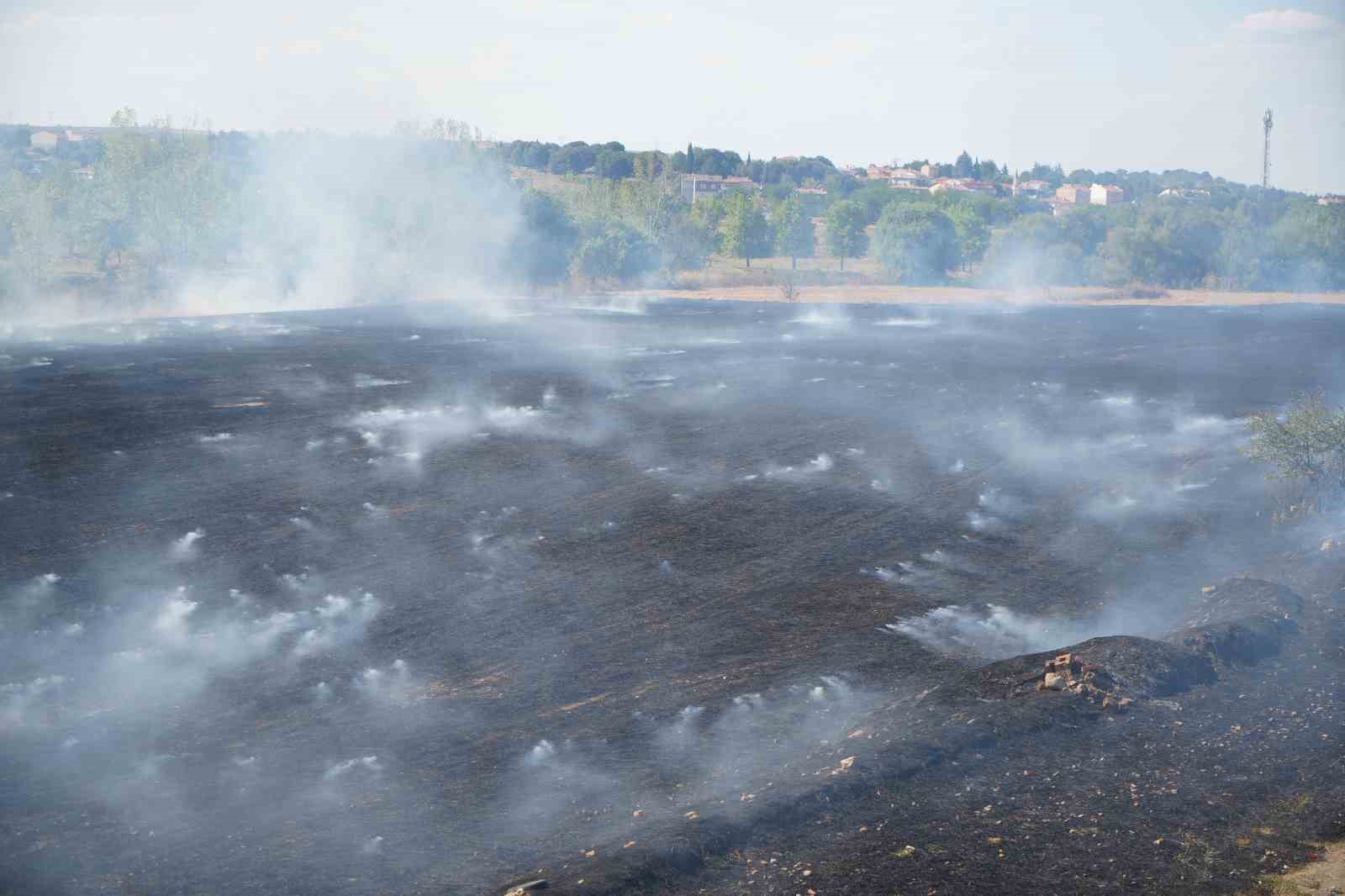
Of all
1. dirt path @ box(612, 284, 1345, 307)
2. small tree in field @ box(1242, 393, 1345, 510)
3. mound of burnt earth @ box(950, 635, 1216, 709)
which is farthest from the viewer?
dirt path @ box(612, 284, 1345, 307)

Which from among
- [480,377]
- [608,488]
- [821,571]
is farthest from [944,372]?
[821,571]

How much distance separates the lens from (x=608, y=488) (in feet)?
156

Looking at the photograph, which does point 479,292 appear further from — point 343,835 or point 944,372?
point 343,835

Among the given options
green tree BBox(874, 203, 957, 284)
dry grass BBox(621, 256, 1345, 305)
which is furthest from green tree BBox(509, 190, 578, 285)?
green tree BBox(874, 203, 957, 284)

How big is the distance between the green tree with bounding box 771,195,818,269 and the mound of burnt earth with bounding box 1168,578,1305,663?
132 metres

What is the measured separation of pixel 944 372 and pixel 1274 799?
6090cm

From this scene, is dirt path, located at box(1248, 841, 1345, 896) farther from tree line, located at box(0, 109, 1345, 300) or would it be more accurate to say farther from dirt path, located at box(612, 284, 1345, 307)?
dirt path, located at box(612, 284, 1345, 307)

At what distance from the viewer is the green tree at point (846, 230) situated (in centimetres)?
16388

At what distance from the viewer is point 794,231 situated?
16688 cm

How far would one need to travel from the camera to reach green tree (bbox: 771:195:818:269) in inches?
6580

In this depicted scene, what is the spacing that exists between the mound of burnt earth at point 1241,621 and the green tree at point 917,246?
122246 millimetres

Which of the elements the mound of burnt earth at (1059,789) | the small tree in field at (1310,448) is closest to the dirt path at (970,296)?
the small tree in field at (1310,448)

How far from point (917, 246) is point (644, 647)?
13120cm

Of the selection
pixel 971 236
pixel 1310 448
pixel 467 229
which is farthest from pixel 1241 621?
pixel 971 236
